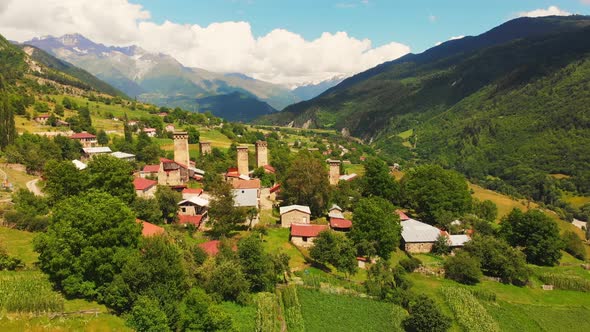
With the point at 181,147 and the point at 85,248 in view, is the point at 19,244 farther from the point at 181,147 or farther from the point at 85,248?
the point at 181,147

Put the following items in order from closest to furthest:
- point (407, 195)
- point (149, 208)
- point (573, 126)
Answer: point (149, 208) < point (407, 195) < point (573, 126)

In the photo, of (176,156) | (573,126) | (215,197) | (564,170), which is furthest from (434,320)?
(573,126)

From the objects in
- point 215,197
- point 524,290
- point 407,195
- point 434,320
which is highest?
point 215,197

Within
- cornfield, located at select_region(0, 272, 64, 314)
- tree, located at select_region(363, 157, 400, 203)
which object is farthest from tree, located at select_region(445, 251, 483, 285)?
cornfield, located at select_region(0, 272, 64, 314)

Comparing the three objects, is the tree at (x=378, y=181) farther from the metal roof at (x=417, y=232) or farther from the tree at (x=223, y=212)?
the tree at (x=223, y=212)

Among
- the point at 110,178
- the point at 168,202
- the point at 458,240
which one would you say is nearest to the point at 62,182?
the point at 110,178

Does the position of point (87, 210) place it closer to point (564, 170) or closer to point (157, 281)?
point (157, 281)

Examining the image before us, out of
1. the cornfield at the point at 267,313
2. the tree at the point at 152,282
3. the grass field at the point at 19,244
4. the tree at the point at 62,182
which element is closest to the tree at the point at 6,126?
the tree at the point at 62,182

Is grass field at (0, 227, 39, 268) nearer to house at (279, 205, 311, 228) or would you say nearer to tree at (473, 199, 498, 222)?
house at (279, 205, 311, 228)
